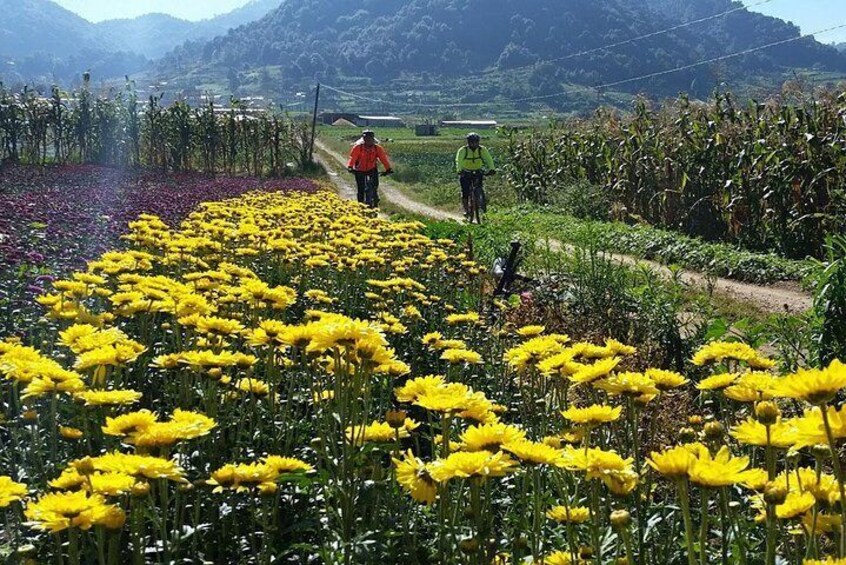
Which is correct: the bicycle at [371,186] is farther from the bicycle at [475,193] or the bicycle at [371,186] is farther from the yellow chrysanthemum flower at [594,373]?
the yellow chrysanthemum flower at [594,373]

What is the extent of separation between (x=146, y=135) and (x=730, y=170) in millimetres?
20478

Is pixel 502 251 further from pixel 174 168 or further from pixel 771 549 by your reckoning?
pixel 174 168

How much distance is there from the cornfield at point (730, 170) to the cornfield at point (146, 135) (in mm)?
12378

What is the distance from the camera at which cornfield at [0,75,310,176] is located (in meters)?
26.6

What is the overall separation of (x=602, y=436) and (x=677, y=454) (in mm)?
939

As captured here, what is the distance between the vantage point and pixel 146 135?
90.2 ft

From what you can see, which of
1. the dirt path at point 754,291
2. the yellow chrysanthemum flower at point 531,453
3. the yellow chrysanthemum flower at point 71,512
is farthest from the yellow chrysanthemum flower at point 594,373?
the dirt path at point 754,291

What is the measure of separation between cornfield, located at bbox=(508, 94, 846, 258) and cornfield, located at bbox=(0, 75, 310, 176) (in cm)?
1238

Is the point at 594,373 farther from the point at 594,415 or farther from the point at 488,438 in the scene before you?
the point at 488,438

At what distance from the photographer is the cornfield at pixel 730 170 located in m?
11.4

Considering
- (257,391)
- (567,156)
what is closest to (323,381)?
(257,391)

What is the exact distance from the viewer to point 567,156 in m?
19.8

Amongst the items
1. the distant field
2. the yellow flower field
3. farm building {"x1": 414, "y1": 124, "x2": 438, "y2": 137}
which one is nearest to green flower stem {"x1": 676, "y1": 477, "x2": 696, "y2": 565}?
the yellow flower field

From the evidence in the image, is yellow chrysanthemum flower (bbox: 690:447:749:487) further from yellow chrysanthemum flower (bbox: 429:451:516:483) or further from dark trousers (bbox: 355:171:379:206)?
dark trousers (bbox: 355:171:379:206)
